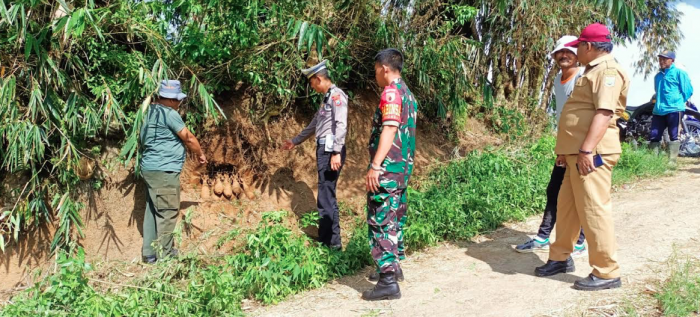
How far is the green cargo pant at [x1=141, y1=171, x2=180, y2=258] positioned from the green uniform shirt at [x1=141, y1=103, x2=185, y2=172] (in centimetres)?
7

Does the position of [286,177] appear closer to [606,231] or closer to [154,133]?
[154,133]

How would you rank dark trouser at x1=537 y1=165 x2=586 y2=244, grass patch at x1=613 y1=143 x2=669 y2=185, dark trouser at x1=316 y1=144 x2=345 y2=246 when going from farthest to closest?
grass patch at x1=613 y1=143 x2=669 y2=185 → dark trouser at x1=316 y1=144 x2=345 y2=246 → dark trouser at x1=537 y1=165 x2=586 y2=244

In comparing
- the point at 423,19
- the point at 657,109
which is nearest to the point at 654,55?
the point at 657,109

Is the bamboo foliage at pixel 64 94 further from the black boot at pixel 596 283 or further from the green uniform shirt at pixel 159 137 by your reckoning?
the black boot at pixel 596 283

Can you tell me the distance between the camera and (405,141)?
3521 mm

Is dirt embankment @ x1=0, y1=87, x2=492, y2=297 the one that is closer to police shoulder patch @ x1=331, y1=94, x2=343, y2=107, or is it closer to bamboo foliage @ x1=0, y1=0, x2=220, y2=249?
bamboo foliage @ x1=0, y1=0, x2=220, y2=249

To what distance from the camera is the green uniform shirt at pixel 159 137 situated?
4.32 m

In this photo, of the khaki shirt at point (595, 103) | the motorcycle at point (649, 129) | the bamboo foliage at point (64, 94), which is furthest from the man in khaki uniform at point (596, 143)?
the motorcycle at point (649, 129)

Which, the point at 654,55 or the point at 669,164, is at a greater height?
the point at 654,55

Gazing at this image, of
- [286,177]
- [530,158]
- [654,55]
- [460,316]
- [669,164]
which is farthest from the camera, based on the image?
[654,55]

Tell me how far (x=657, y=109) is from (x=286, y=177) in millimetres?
5105

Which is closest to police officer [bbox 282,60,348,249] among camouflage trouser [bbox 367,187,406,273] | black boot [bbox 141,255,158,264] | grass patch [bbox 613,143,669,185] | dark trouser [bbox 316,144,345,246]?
dark trouser [bbox 316,144,345,246]

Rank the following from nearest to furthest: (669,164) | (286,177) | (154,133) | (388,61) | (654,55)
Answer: (388,61), (154,133), (286,177), (669,164), (654,55)

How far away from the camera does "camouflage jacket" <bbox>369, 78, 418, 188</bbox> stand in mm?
3345
